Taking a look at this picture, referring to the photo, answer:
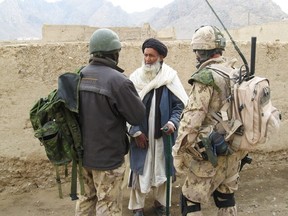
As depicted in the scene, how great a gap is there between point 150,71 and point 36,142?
1.56m

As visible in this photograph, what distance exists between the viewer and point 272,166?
16.7 ft

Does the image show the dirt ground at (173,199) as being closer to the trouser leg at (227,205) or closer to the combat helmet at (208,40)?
the trouser leg at (227,205)

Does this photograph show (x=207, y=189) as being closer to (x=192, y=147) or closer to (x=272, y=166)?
(x=192, y=147)

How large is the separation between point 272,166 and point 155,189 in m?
2.00

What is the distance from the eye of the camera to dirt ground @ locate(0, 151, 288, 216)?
3982 millimetres

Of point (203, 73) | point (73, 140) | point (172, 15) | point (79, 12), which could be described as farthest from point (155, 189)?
point (79, 12)

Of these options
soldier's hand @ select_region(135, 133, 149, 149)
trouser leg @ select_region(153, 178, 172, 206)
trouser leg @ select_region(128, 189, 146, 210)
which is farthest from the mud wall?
trouser leg @ select_region(153, 178, 172, 206)

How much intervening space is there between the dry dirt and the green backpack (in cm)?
137

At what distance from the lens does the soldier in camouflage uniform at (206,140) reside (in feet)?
8.87

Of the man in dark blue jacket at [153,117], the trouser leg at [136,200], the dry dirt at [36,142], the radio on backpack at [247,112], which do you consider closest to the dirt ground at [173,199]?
the dry dirt at [36,142]

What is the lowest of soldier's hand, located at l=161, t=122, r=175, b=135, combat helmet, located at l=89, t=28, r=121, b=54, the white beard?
soldier's hand, located at l=161, t=122, r=175, b=135

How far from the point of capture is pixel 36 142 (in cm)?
427

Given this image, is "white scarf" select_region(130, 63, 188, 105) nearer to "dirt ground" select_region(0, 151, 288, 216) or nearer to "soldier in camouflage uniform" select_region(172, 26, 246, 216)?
"soldier in camouflage uniform" select_region(172, 26, 246, 216)

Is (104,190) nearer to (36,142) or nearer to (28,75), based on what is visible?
(36,142)
